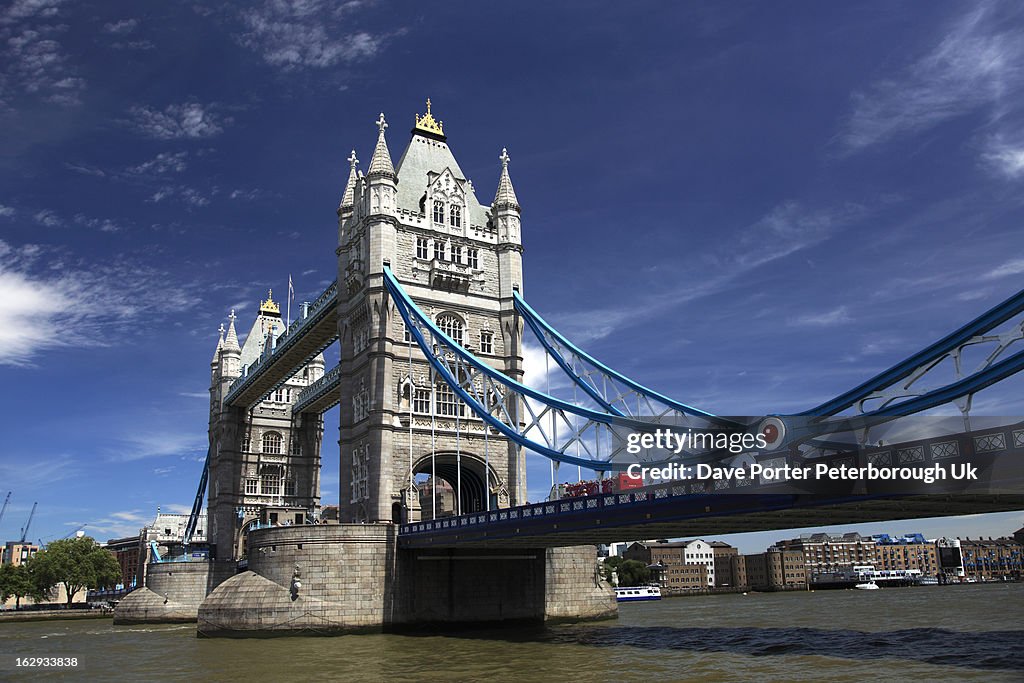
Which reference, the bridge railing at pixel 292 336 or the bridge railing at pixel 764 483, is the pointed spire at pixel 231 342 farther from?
the bridge railing at pixel 764 483

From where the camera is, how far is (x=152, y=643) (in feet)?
148

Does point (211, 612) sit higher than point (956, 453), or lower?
lower

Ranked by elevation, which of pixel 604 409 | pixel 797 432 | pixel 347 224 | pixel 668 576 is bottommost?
pixel 668 576

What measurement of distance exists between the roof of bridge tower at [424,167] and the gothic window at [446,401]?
11266mm

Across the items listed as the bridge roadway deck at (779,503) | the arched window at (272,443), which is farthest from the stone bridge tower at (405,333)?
the arched window at (272,443)

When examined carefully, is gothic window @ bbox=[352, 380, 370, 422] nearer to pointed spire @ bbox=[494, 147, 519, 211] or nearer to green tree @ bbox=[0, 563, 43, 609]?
pointed spire @ bbox=[494, 147, 519, 211]

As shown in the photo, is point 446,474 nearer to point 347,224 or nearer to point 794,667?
point 347,224

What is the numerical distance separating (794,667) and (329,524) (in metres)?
26.0

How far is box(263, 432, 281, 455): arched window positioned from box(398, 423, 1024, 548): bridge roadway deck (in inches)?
1869

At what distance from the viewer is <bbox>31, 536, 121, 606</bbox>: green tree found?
94.8 m

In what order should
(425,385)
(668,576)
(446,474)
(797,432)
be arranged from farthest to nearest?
(668,576) < (446,474) < (425,385) < (797,432)

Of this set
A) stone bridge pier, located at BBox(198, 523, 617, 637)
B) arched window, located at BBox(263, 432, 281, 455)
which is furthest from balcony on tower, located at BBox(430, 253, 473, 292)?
arched window, located at BBox(263, 432, 281, 455)

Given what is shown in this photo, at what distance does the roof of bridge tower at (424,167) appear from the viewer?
58.0m

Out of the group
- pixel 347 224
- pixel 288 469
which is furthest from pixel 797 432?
pixel 288 469
